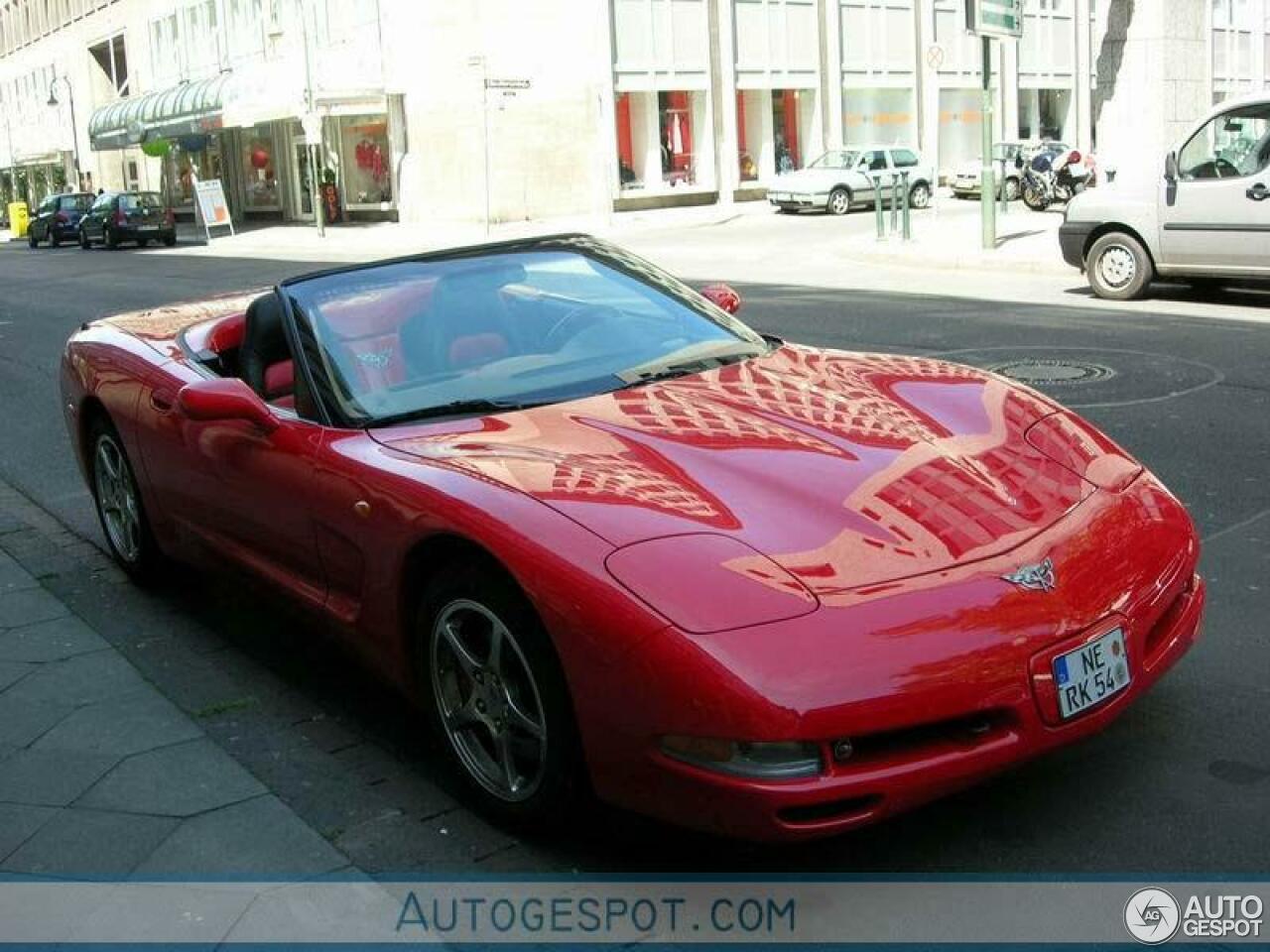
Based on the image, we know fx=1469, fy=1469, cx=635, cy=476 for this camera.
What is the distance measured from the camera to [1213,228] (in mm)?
13000

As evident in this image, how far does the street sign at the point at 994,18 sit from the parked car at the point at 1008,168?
5948mm

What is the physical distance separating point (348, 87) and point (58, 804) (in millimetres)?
39194

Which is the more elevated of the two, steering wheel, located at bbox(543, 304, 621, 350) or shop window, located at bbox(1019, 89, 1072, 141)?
shop window, located at bbox(1019, 89, 1072, 141)

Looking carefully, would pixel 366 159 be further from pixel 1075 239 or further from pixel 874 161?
pixel 1075 239

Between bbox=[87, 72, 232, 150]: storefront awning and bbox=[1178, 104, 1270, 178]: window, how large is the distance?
127 ft

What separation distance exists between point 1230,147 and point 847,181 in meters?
23.4

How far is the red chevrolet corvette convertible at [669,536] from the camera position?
9.59ft

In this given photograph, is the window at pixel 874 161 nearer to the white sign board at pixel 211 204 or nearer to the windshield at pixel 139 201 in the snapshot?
the white sign board at pixel 211 204

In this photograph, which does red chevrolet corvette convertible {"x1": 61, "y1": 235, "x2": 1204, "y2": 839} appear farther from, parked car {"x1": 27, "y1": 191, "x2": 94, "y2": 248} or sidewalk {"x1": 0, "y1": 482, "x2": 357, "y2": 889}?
parked car {"x1": 27, "y1": 191, "x2": 94, "y2": 248}

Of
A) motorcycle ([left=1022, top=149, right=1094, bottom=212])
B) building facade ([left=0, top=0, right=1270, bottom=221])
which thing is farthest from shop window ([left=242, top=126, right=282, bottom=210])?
motorcycle ([left=1022, top=149, right=1094, bottom=212])

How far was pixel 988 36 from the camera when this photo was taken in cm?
1889

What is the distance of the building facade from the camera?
39.4 meters

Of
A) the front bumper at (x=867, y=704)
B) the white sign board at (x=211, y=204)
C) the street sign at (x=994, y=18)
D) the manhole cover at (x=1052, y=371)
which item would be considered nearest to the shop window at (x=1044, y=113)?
the white sign board at (x=211, y=204)

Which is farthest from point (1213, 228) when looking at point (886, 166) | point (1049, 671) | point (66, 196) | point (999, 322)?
point (66, 196)
